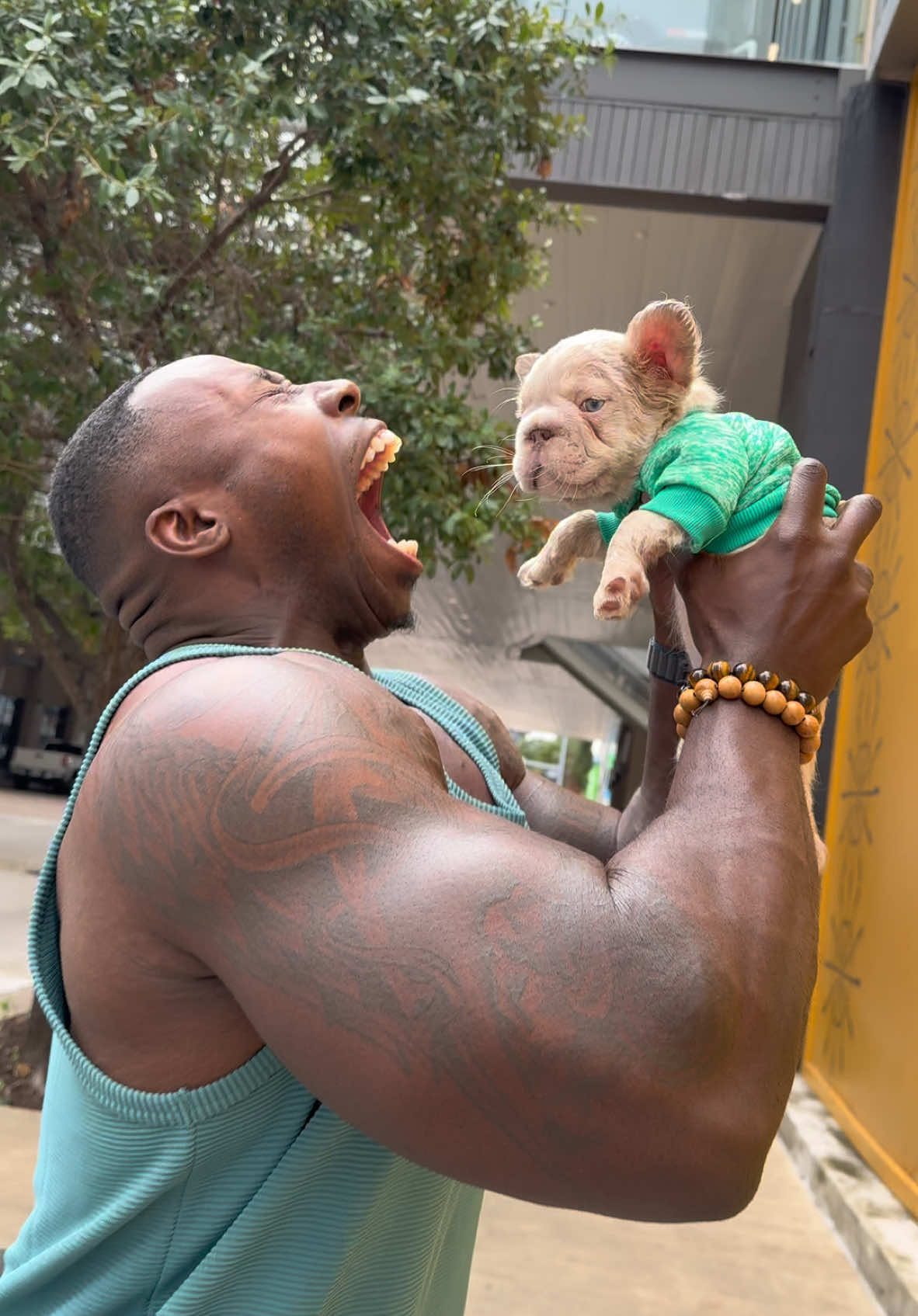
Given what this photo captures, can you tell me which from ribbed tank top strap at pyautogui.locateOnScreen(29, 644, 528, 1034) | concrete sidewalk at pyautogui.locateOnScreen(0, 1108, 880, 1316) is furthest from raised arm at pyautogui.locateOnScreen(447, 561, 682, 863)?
concrete sidewalk at pyautogui.locateOnScreen(0, 1108, 880, 1316)

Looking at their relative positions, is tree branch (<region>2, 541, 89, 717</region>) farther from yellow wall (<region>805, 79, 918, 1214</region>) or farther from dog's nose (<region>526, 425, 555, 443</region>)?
dog's nose (<region>526, 425, 555, 443</region>)

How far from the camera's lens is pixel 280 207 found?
19.4ft

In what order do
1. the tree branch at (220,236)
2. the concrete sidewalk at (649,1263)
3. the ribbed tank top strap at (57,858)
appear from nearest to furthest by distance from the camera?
1. the ribbed tank top strap at (57,858)
2. the concrete sidewalk at (649,1263)
3. the tree branch at (220,236)

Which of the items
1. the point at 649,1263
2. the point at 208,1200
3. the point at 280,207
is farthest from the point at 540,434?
the point at 280,207

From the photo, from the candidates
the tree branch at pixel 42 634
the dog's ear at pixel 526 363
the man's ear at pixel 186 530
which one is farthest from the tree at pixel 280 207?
the man's ear at pixel 186 530

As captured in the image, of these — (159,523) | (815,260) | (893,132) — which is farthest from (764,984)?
(815,260)

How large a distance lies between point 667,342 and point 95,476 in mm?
904

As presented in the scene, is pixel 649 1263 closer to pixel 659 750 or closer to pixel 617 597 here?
pixel 659 750

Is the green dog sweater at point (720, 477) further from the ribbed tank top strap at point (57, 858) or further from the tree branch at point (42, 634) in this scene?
the tree branch at point (42, 634)

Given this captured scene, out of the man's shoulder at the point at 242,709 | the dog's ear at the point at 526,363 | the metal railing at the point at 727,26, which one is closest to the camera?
the man's shoulder at the point at 242,709

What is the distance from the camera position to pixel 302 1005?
1.07 meters

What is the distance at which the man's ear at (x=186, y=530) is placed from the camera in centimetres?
152

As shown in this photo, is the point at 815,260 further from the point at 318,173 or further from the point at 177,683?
the point at 177,683

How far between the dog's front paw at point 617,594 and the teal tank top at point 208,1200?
0.45 metres
